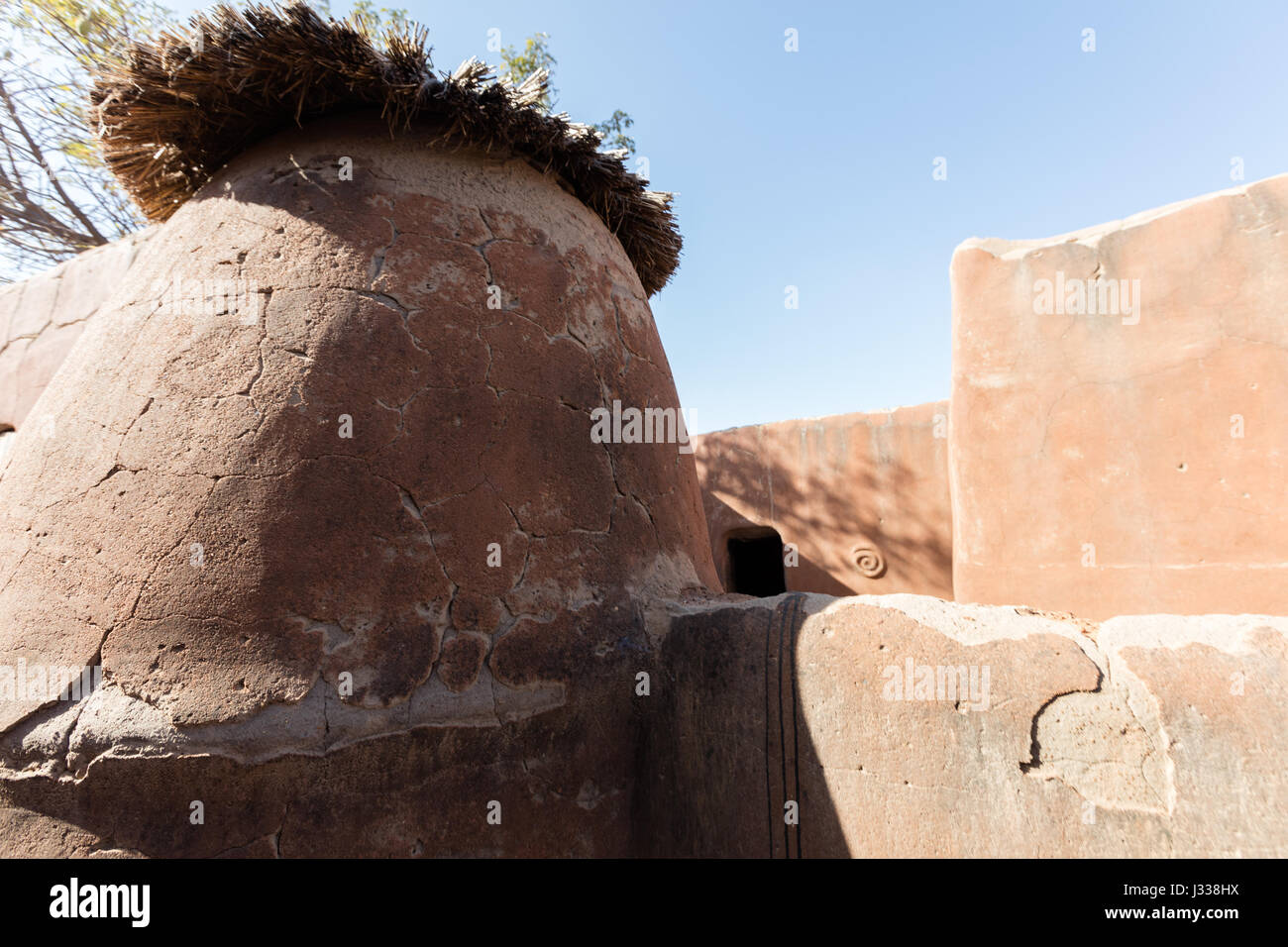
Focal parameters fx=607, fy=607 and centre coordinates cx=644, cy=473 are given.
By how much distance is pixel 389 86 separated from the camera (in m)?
1.80

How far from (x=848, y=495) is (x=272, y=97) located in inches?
221

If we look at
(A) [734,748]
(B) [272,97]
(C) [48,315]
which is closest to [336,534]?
(A) [734,748]

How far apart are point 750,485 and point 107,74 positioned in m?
6.06

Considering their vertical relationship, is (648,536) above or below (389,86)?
below

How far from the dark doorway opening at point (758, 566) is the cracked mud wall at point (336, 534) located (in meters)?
6.34

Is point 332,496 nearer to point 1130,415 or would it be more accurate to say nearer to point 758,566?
point 1130,415

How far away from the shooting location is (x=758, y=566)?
869 cm

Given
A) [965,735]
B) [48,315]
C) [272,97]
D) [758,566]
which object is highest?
[272,97]

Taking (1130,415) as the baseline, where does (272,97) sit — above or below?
above

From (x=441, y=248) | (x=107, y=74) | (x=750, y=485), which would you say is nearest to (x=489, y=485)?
(x=441, y=248)

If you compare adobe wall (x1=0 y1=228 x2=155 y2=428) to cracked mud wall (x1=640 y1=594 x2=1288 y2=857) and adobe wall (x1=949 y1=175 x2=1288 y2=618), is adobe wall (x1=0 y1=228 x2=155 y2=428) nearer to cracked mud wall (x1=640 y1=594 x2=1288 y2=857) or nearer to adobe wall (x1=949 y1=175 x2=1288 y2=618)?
cracked mud wall (x1=640 y1=594 x2=1288 y2=857)

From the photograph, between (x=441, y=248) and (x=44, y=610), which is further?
(x=441, y=248)

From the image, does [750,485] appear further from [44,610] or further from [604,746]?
[44,610]
